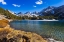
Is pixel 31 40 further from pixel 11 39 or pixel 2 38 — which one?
pixel 2 38

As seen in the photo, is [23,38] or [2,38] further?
[2,38]

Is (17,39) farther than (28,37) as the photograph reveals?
No

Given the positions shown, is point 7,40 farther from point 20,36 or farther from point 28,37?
point 28,37

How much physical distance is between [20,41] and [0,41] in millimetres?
4407

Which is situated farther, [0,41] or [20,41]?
[0,41]

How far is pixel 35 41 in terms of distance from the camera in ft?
63.2

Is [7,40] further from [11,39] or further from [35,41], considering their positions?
[35,41]

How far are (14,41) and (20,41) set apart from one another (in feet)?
3.07

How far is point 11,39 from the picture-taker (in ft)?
58.7

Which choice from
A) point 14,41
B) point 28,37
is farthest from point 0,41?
point 28,37

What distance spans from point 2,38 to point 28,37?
4.78 m

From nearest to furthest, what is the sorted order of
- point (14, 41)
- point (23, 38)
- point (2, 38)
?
point (14, 41), point (23, 38), point (2, 38)

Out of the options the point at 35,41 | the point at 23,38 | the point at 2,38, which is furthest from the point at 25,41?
the point at 2,38

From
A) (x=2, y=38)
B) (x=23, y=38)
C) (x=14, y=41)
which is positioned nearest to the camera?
(x=14, y=41)
